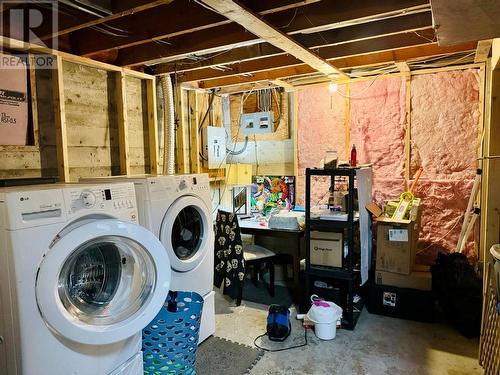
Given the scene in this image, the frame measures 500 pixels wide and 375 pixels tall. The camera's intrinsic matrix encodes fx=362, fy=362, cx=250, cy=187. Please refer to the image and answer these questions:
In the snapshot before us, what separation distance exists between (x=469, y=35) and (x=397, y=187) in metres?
2.13

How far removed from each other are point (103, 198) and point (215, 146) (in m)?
2.57

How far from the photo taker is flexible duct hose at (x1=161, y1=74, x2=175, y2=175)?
346 cm

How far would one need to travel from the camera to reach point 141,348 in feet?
6.48

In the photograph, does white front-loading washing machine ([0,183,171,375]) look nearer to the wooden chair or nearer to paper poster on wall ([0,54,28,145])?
paper poster on wall ([0,54,28,145])

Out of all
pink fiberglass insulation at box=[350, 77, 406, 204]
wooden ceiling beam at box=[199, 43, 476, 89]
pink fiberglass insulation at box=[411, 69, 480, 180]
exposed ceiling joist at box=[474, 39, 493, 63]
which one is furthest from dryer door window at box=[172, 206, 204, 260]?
exposed ceiling joist at box=[474, 39, 493, 63]

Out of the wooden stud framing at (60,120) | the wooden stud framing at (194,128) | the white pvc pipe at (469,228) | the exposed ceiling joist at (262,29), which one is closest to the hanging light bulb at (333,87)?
the exposed ceiling joist at (262,29)

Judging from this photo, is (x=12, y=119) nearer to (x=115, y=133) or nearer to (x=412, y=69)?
(x=115, y=133)

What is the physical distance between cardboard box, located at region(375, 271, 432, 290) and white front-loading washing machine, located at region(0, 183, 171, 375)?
6.42 feet

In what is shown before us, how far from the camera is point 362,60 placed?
3.29 meters

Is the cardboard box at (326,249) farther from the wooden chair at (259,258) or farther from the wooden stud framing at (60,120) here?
the wooden stud framing at (60,120)

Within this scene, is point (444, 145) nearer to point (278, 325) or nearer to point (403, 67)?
point (403, 67)

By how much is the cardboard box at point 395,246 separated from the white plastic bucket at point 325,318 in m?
Answer: 0.62

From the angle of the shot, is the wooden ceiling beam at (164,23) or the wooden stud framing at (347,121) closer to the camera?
the wooden ceiling beam at (164,23)

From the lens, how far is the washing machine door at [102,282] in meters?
1.47
